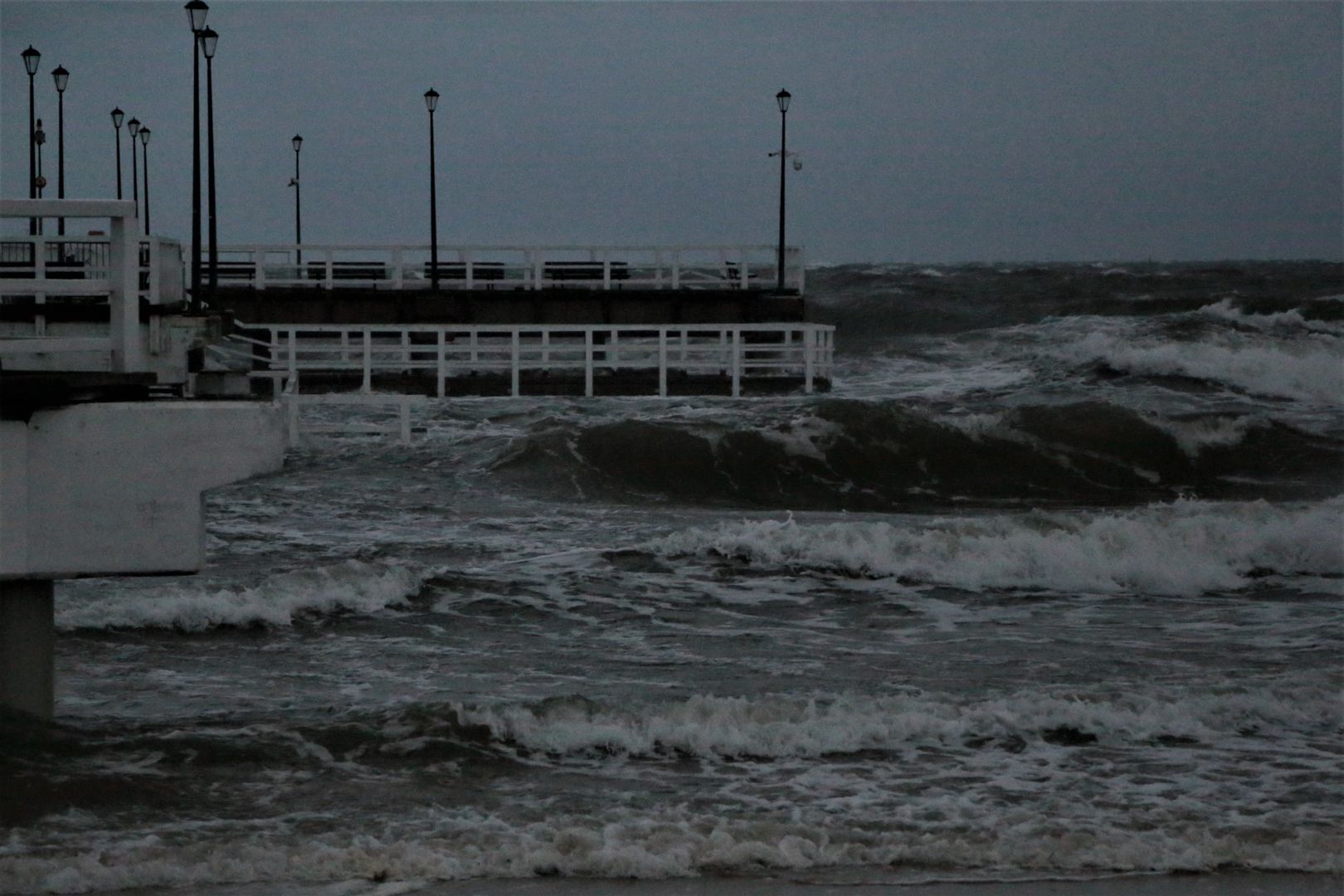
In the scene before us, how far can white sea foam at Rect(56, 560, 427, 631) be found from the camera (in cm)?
1365

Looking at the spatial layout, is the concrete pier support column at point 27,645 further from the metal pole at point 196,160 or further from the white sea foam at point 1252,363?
the white sea foam at point 1252,363

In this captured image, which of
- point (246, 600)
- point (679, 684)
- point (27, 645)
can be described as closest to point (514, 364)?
point (246, 600)

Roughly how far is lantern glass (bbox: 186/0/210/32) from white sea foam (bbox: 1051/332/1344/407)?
24.4 m

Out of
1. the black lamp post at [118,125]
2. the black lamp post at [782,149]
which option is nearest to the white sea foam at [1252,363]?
the black lamp post at [782,149]

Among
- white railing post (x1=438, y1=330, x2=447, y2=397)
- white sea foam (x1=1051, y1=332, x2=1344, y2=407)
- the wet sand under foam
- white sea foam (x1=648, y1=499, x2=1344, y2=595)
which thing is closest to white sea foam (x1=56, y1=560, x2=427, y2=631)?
white sea foam (x1=648, y1=499, x2=1344, y2=595)

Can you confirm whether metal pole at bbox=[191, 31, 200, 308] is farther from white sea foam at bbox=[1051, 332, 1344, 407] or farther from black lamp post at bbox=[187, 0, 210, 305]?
white sea foam at bbox=[1051, 332, 1344, 407]

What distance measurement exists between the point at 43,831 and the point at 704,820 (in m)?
3.17

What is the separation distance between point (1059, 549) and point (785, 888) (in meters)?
10.8

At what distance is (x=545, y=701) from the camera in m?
10.5

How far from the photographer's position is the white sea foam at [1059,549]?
17.1 metres

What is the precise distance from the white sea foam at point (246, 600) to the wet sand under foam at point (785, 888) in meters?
6.39

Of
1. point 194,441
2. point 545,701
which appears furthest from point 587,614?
point 194,441

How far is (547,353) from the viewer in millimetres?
34281

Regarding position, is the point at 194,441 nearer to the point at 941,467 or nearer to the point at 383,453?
the point at 383,453
